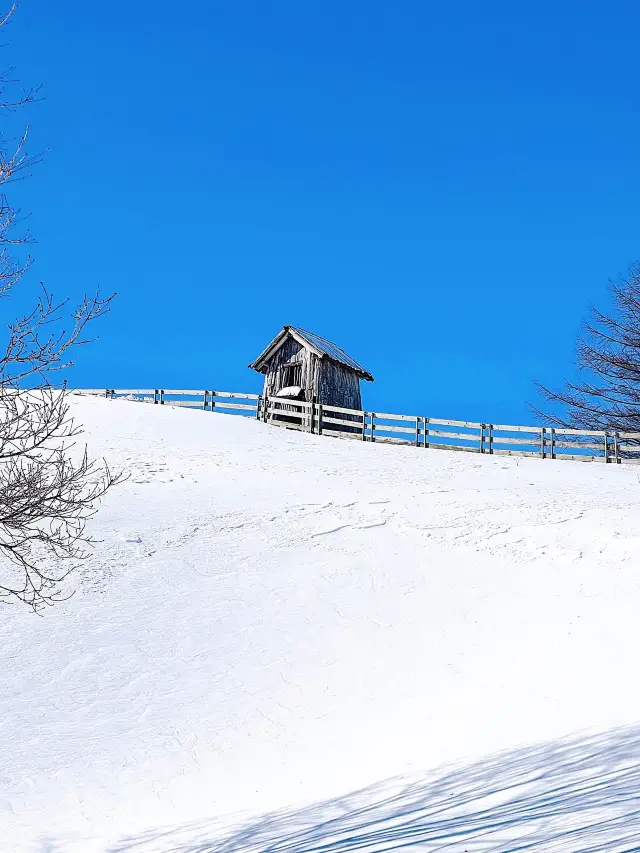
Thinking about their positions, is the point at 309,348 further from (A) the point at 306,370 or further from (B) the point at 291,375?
(B) the point at 291,375

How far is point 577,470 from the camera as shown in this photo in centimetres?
2272

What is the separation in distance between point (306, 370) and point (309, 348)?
102 centimetres

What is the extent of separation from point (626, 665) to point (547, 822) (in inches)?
242

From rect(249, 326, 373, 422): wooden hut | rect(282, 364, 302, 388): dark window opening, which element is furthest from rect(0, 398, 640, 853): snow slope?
rect(282, 364, 302, 388): dark window opening

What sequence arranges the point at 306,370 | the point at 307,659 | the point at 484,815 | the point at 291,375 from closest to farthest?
the point at 484,815 → the point at 307,659 → the point at 306,370 → the point at 291,375

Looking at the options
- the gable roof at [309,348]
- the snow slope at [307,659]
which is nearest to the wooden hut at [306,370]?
the gable roof at [309,348]

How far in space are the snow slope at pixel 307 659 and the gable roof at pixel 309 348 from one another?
43.0ft

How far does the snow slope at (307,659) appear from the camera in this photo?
8.25 m

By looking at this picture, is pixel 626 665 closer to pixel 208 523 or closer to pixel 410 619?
pixel 410 619

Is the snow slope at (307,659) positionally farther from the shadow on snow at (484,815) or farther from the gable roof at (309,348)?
the gable roof at (309,348)

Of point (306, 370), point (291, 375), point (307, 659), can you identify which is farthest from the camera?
point (291, 375)

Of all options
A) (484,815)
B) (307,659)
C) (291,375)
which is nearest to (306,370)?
(291,375)

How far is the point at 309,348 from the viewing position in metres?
32.0

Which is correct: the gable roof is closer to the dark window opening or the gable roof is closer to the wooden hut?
the wooden hut
